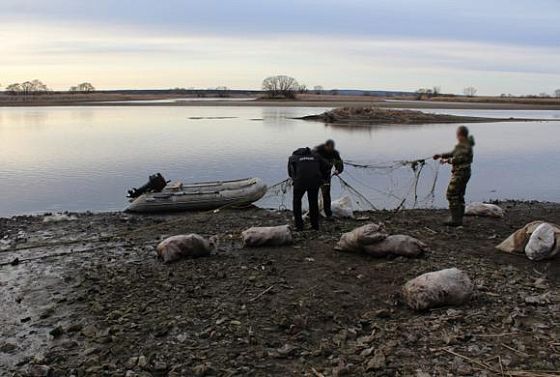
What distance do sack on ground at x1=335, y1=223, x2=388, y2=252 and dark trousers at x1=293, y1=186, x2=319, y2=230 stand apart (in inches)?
51.7

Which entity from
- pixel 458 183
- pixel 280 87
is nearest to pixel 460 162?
pixel 458 183

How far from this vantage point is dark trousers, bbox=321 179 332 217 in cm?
1042

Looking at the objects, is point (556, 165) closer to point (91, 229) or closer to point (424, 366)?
point (91, 229)

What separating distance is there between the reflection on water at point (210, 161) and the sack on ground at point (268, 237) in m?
6.61

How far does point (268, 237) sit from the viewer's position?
8859 mm

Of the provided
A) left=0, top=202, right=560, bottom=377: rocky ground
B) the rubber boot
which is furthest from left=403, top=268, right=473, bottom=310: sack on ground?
the rubber boot

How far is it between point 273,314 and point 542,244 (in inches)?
158

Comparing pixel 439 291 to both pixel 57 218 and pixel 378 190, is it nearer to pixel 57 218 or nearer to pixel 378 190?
pixel 57 218

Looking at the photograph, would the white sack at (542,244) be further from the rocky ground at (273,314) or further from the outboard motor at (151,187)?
the outboard motor at (151,187)

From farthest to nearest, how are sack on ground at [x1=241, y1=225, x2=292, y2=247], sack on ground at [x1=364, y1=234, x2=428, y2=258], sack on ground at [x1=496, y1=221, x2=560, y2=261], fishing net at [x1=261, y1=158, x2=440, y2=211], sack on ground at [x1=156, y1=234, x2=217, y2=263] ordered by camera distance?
1. fishing net at [x1=261, y1=158, x2=440, y2=211]
2. sack on ground at [x1=241, y1=225, x2=292, y2=247]
3. sack on ground at [x1=156, y1=234, x2=217, y2=263]
4. sack on ground at [x1=364, y1=234, x2=428, y2=258]
5. sack on ground at [x1=496, y1=221, x2=560, y2=261]

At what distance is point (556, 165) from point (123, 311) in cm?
2203

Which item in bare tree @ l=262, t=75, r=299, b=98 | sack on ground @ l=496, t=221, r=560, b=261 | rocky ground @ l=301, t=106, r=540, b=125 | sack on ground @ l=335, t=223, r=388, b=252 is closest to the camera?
sack on ground @ l=496, t=221, r=560, b=261

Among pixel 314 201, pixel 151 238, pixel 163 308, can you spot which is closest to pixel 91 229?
pixel 151 238

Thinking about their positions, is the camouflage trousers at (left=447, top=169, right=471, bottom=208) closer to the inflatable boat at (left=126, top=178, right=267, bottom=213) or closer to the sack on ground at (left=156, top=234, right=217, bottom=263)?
the sack on ground at (left=156, top=234, right=217, bottom=263)
